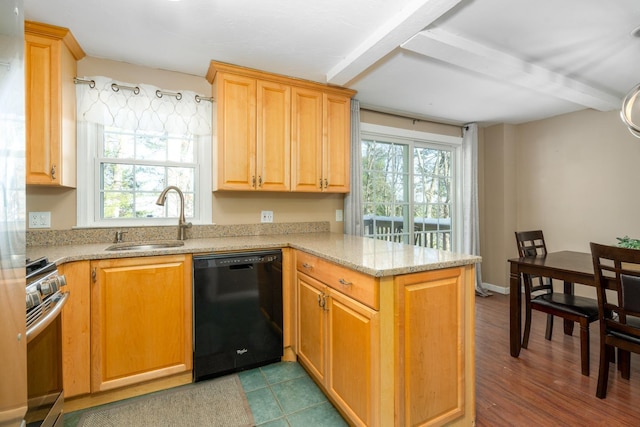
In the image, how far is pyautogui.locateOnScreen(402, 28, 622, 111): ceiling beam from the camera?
202 centimetres

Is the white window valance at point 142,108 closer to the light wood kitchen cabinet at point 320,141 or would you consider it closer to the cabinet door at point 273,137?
the cabinet door at point 273,137

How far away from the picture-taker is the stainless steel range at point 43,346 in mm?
1097

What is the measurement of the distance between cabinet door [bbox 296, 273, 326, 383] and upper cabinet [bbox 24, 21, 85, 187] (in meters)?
1.80

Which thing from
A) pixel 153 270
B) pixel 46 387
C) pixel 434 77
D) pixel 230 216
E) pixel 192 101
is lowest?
pixel 46 387

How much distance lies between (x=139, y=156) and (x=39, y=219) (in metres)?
0.81

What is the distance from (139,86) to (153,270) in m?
1.49

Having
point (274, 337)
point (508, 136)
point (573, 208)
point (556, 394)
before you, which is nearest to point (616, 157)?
point (573, 208)

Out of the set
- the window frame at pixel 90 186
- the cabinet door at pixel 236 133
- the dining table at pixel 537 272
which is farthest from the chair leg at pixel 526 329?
the window frame at pixel 90 186

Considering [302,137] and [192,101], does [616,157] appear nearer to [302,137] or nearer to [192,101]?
Result: [302,137]

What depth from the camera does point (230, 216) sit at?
2.77 meters

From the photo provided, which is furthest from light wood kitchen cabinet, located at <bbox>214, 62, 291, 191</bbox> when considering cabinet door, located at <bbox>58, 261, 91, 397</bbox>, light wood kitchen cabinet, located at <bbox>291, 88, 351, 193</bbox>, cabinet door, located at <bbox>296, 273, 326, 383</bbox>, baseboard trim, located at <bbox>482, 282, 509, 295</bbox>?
baseboard trim, located at <bbox>482, 282, 509, 295</bbox>

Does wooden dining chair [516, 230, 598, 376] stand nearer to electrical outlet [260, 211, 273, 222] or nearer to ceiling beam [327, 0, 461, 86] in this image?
ceiling beam [327, 0, 461, 86]

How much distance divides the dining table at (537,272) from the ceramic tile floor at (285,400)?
5.24ft

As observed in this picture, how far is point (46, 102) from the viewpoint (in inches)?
76.8
